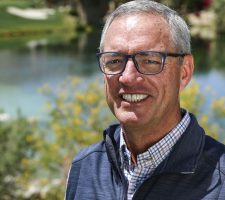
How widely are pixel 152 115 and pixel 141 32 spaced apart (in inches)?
9.7

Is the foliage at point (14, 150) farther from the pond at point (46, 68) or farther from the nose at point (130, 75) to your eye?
the nose at point (130, 75)

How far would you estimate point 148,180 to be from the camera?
1539 millimetres

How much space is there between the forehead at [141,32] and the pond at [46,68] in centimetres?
648

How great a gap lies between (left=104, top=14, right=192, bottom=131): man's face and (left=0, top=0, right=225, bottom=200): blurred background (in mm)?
1934

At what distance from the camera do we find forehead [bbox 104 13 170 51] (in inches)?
62.2

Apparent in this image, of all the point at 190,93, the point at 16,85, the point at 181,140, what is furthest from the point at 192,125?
the point at 16,85

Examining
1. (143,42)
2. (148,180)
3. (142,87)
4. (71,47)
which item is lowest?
(71,47)

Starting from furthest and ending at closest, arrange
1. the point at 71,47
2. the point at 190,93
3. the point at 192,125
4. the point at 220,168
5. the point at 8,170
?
the point at 71,47, the point at 8,170, the point at 190,93, the point at 192,125, the point at 220,168

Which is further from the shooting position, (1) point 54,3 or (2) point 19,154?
(1) point 54,3

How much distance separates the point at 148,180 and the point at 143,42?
0.40 m

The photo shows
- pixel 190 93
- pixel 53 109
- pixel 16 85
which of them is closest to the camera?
pixel 190 93

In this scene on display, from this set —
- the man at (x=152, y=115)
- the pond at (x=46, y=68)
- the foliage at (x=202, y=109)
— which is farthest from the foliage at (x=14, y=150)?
the man at (x=152, y=115)

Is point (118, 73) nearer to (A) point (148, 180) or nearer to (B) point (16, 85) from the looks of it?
(A) point (148, 180)

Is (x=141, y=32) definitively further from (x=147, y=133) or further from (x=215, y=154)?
(x=215, y=154)
